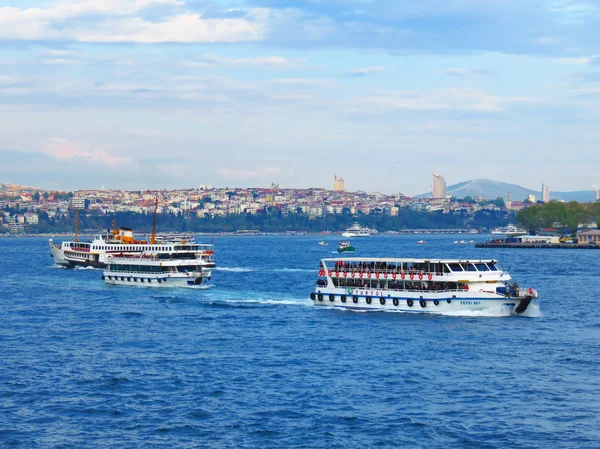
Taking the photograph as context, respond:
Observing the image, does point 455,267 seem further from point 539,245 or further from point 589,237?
point 589,237

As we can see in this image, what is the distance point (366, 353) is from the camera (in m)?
43.0

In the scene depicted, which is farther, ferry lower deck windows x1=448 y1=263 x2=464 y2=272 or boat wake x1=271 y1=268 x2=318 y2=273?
boat wake x1=271 y1=268 x2=318 y2=273

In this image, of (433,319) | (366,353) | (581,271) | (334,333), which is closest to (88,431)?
(366,353)

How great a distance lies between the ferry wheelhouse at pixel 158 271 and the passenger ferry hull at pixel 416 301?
18.3m

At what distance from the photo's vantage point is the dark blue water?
29.7m

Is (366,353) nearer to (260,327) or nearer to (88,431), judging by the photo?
(260,327)

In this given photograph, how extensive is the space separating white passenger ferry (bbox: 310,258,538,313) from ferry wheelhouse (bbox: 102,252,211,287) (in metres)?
18.3

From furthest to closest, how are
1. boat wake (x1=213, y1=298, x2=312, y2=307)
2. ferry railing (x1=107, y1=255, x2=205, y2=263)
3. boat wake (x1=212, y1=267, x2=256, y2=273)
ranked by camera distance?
boat wake (x1=212, y1=267, x2=256, y2=273) → ferry railing (x1=107, y1=255, x2=205, y2=263) → boat wake (x1=213, y1=298, x2=312, y2=307)

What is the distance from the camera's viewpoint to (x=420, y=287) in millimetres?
56000

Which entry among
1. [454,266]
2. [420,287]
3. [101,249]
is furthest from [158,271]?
[101,249]

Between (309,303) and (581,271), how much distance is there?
4895 cm

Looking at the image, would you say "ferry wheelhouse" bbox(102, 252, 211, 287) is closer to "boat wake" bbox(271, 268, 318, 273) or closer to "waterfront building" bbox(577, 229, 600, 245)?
"boat wake" bbox(271, 268, 318, 273)

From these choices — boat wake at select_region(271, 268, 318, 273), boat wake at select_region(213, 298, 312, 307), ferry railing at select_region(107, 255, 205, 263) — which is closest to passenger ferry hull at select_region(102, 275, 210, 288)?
ferry railing at select_region(107, 255, 205, 263)

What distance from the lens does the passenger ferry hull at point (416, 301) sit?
53594 millimetres
